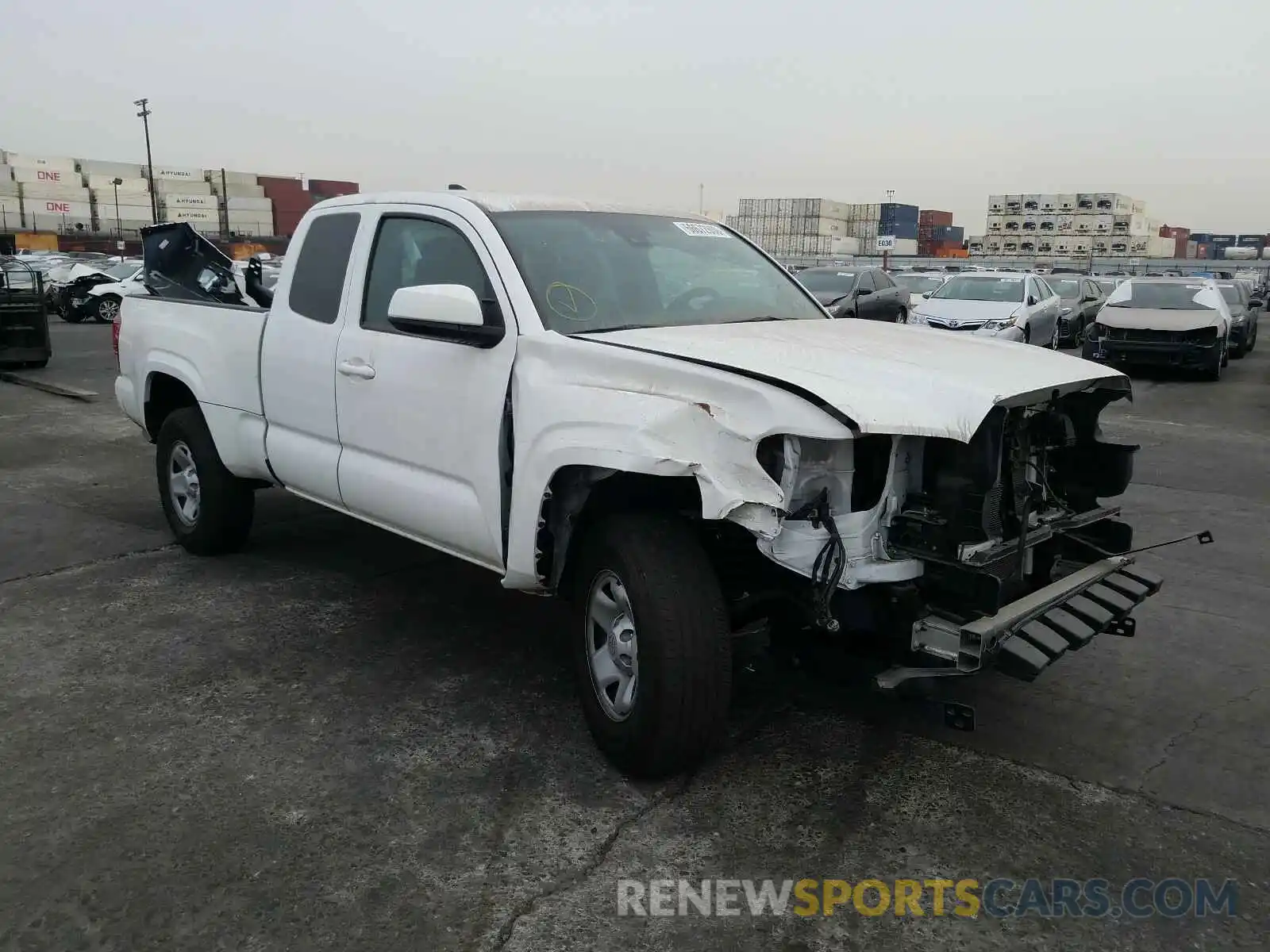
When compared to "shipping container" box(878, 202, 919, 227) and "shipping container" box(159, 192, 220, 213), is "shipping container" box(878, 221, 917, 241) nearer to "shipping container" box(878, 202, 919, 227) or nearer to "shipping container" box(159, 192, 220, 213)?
"shipping container" box(878, 202, 919, 227)

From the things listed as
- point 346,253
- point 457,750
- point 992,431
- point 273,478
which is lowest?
point 457,750

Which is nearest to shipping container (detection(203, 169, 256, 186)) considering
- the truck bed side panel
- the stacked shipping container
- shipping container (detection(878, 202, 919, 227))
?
the stacked shipping container

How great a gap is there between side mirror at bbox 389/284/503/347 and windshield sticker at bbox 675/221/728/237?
1.35 m

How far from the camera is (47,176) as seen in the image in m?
82.5

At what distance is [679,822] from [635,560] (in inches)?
32.4

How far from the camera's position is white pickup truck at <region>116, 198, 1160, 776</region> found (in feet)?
9.96

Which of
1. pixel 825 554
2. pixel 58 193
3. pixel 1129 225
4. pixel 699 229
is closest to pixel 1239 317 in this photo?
pixel 699 229

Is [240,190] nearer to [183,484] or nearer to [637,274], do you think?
[183,484]

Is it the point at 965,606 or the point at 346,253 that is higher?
the point at 346,253

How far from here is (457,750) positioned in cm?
359

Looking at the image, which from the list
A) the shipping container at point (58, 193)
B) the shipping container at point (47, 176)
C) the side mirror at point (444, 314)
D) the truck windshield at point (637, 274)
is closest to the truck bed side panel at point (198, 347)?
the side mirror at point (444, 314)

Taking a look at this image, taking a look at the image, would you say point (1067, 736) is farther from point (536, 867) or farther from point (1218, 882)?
point (536, 867)

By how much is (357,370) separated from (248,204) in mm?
90912

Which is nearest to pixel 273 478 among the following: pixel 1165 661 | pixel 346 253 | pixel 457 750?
pixel 346 253
